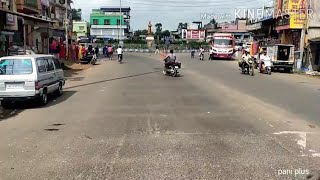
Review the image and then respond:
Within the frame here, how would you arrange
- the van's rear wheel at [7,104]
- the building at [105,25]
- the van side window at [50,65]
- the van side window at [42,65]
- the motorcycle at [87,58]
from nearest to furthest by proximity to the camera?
the van's rear wheel at [7,104] < the van side window at [42,65] < the van side window at [50,65] < the motorcycle at [87,58] < the building at [105,25]

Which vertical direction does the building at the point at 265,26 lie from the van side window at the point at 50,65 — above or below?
above

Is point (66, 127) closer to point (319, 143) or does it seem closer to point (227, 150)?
point (227, 150)

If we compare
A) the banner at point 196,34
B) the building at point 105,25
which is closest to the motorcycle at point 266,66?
the banner at point 196,34

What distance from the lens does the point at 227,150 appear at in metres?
7.29

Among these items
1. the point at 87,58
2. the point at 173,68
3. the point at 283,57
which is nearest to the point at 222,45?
the point at 283,57

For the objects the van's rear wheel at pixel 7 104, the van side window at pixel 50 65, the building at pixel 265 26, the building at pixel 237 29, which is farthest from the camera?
the building at pixel 237 29

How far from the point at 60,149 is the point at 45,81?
271 inches

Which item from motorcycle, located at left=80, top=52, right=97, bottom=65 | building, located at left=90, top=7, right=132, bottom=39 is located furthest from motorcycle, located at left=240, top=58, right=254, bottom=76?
building, located at left=90, top=7, right=132, bottom=39

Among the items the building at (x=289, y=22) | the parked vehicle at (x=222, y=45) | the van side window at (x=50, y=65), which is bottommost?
the van side window at (x=50, y=65)

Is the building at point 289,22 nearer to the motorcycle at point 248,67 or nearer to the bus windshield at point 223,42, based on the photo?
the bus windshield at point 223,42

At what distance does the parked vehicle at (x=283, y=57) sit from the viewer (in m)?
32.6

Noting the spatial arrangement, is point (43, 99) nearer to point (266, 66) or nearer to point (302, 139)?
point (302, 139)

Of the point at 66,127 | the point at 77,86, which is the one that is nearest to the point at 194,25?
the point at 77,86

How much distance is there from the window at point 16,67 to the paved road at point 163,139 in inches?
53.7
